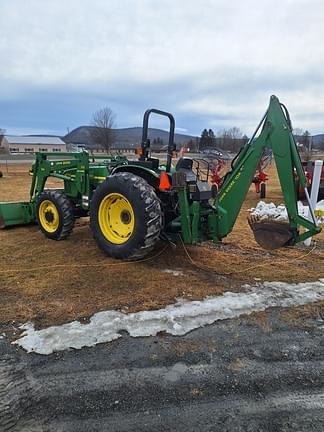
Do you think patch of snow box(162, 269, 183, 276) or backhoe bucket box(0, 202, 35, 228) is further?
backhoe bucket box(0, 202, 35, 228)

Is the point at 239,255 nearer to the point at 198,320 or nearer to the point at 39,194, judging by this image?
the point at 198,320

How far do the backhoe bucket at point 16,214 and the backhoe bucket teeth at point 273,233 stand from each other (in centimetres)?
466

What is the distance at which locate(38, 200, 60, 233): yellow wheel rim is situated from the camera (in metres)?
6.85

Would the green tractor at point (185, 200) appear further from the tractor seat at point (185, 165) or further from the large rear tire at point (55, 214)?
the large rear tire at point (55, 214)

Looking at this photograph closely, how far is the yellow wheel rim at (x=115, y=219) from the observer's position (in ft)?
18.2

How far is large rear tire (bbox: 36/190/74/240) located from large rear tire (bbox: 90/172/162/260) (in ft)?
3.67

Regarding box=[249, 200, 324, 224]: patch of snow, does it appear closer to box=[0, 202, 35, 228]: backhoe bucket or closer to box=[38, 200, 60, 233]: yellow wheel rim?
box=[38, 200, 60, 233]: yellow wheel rim

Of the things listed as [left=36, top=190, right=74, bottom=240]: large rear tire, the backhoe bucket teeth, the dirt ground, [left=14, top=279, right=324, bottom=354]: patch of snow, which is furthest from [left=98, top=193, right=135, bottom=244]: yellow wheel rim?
the backhoe bucket teeth

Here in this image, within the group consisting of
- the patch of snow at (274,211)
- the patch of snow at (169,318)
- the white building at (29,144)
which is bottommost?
the patch of snow at (169,318)

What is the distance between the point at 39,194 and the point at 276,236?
468 centimetres

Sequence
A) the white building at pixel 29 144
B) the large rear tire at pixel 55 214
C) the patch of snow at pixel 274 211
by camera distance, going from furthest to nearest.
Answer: the white building at pixel 29 144, the patch of snow at pixel 274 211, the large rear tire at pixel 55 214

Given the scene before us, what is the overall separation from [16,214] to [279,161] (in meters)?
5.40

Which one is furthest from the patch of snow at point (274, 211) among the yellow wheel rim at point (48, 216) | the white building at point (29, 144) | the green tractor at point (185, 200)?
the white building at point (29, 144)

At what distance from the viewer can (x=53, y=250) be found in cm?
633
